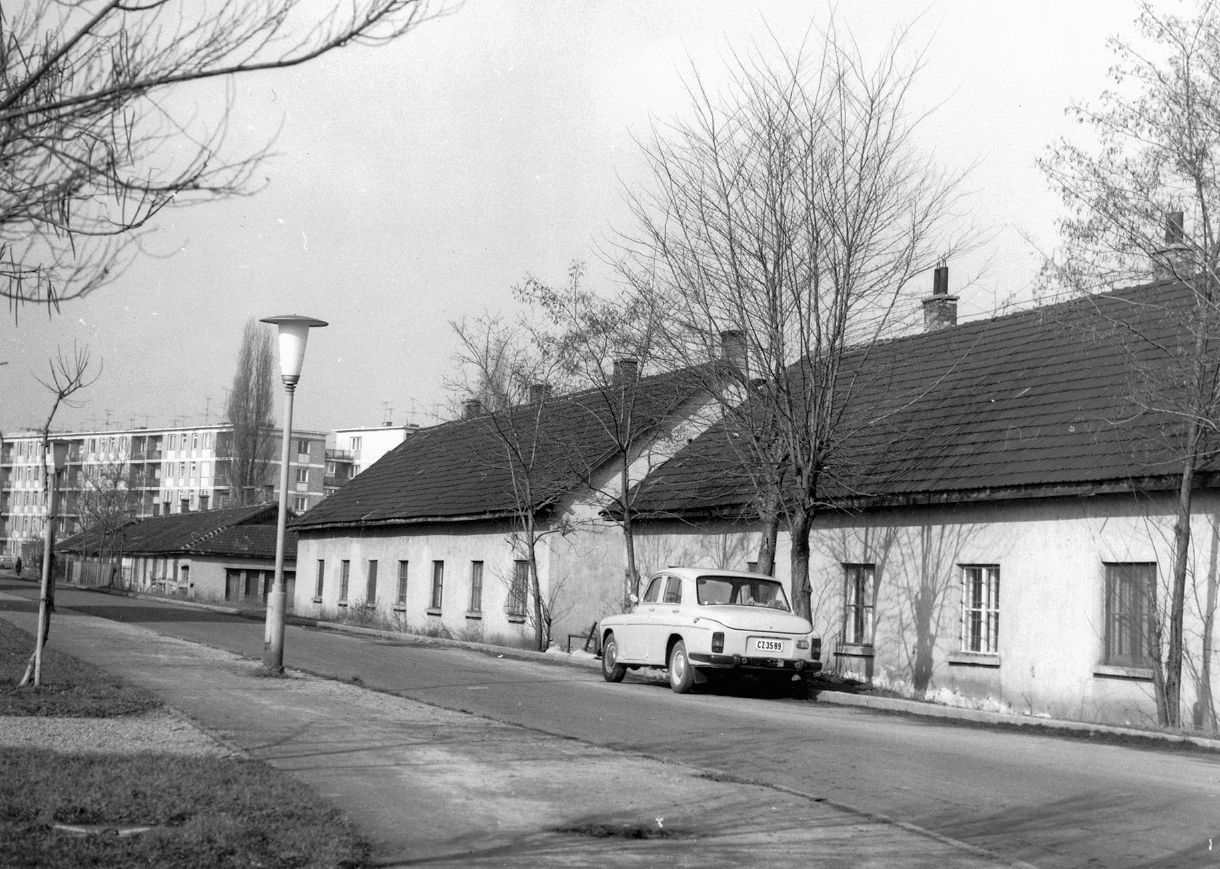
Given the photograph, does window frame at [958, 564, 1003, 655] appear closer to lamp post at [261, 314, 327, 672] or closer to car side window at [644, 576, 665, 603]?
car side window at [644, 576, 665, 603]

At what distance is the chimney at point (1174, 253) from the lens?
16.5m

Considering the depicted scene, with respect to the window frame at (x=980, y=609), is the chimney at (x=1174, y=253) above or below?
above

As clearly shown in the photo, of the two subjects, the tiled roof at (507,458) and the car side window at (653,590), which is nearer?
the car side window at (653,590)

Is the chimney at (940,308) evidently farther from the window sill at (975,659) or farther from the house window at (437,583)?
the house window at (437,583)

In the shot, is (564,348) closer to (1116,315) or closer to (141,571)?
(1116,315)

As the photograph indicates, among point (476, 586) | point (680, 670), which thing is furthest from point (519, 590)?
point (680, 670)

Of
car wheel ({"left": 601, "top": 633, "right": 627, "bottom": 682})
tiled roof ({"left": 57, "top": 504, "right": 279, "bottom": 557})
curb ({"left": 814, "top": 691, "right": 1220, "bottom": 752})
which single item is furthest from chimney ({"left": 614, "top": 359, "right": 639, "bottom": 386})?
tiled roof ({"left": 57, "top": 504, "right": 279, "bottom": 557})

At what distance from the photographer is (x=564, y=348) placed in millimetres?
30719

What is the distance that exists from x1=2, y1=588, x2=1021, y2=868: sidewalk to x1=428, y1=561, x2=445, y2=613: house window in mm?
23677

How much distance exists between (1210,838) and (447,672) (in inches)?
560

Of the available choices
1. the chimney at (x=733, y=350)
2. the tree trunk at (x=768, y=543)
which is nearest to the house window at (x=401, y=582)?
the tree trunk at (x=768, y=543)

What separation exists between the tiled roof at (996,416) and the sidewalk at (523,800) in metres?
9.87

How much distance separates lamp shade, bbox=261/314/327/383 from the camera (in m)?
18.6

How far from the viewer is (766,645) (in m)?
19.4
